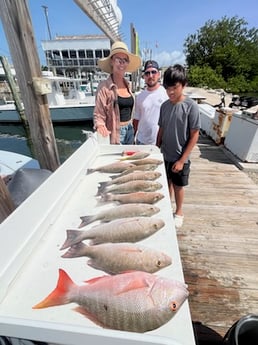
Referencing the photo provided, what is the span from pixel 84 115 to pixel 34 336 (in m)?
14.1

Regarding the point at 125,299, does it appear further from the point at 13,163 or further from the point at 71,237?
the point at 13,163

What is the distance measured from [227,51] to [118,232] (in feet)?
124

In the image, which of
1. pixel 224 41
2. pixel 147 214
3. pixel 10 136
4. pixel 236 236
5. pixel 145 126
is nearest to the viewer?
pixel 147 214

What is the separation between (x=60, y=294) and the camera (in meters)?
0.77

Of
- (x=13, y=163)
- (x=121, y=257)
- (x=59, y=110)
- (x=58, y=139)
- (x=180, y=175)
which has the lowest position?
(x=58, y=139)

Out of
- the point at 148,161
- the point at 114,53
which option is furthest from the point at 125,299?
the point at 114,53

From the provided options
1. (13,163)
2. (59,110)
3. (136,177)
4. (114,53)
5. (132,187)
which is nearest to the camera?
(132,187)

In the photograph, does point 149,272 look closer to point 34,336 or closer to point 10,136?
point 34,336

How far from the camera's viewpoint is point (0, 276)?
0.75 meters

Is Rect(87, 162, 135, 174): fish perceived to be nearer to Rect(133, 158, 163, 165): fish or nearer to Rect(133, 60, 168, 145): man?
Rect(133, 158, 163, 165): fish

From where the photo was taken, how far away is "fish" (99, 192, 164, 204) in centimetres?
131

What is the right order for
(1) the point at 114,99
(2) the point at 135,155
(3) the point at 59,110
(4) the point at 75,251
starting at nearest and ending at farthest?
(4) the point at 75,251 < (2) the point at 135,155 < (1) the point at 114,99 < (3) the point at 59,110

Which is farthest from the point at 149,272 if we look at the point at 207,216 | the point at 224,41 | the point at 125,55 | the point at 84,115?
the point at 224,41

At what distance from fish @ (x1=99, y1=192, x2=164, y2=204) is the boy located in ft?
2.97
